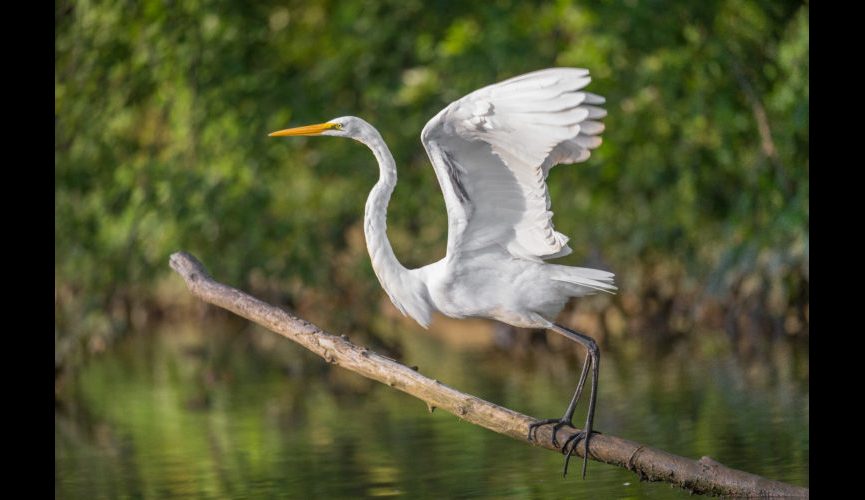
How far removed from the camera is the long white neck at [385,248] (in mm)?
4934

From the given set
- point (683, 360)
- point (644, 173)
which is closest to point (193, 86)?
point (644, 173)

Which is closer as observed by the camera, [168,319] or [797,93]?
[797,93]

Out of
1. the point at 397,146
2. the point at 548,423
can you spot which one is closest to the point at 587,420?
the point at 548,423

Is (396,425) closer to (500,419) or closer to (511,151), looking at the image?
(500,419)

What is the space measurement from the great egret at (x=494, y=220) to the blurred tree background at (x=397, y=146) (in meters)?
6.35

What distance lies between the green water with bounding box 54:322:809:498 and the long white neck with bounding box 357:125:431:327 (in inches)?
51.9

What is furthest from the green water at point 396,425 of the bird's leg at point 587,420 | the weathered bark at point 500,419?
the weathered bark at point 500,419

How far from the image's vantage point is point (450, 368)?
1161 cm

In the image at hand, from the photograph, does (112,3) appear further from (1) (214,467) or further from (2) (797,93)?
(2) (797,93)

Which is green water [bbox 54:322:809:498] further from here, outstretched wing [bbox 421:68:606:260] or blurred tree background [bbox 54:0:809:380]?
outstretched wing [bbox 421:68:606:260]

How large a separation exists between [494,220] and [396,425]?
383 cm

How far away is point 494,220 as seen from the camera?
489 centimetres

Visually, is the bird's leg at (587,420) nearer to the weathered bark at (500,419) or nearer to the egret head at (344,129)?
the weathered bark at (500,419)

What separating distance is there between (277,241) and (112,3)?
9.02ft
